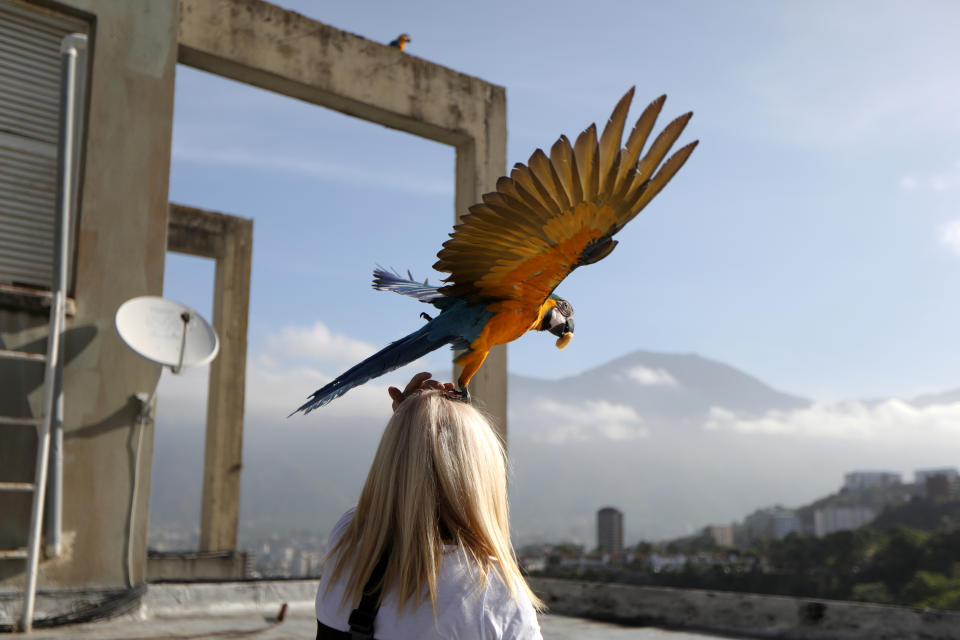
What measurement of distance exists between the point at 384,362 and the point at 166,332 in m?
3.12

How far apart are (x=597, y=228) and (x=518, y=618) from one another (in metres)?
1.62

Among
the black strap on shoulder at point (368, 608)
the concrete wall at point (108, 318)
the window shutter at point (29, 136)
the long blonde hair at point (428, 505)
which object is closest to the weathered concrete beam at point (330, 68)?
the concrete wall at point (108, 318)

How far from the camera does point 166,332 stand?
5.14 meters

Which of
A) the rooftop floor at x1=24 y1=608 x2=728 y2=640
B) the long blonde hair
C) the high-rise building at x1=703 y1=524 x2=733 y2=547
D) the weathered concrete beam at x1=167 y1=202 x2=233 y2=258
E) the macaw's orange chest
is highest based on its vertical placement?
the weathered concrete beam at x1=167 y1=202 x2=233 y2=258

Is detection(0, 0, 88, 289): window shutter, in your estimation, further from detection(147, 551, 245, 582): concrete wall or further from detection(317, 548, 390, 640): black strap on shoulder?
detection(147, 551, 245, 582): concrete wall

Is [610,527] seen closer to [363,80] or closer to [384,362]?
[363,80]

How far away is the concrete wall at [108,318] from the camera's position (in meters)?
5.04

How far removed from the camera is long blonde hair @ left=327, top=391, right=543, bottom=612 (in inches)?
53.6

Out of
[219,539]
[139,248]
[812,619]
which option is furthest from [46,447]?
[219,539]

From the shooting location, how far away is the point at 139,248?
5.58 meters

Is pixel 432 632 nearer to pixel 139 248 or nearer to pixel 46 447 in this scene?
pixel 46 447

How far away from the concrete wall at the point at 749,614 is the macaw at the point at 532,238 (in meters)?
3.36

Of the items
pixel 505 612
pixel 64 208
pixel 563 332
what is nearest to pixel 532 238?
pixel 563 332

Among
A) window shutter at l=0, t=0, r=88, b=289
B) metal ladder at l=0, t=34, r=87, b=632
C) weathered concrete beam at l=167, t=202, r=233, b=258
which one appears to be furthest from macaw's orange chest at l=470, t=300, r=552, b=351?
weathered concrete beam at l=167, t=202, r=233, b=258
